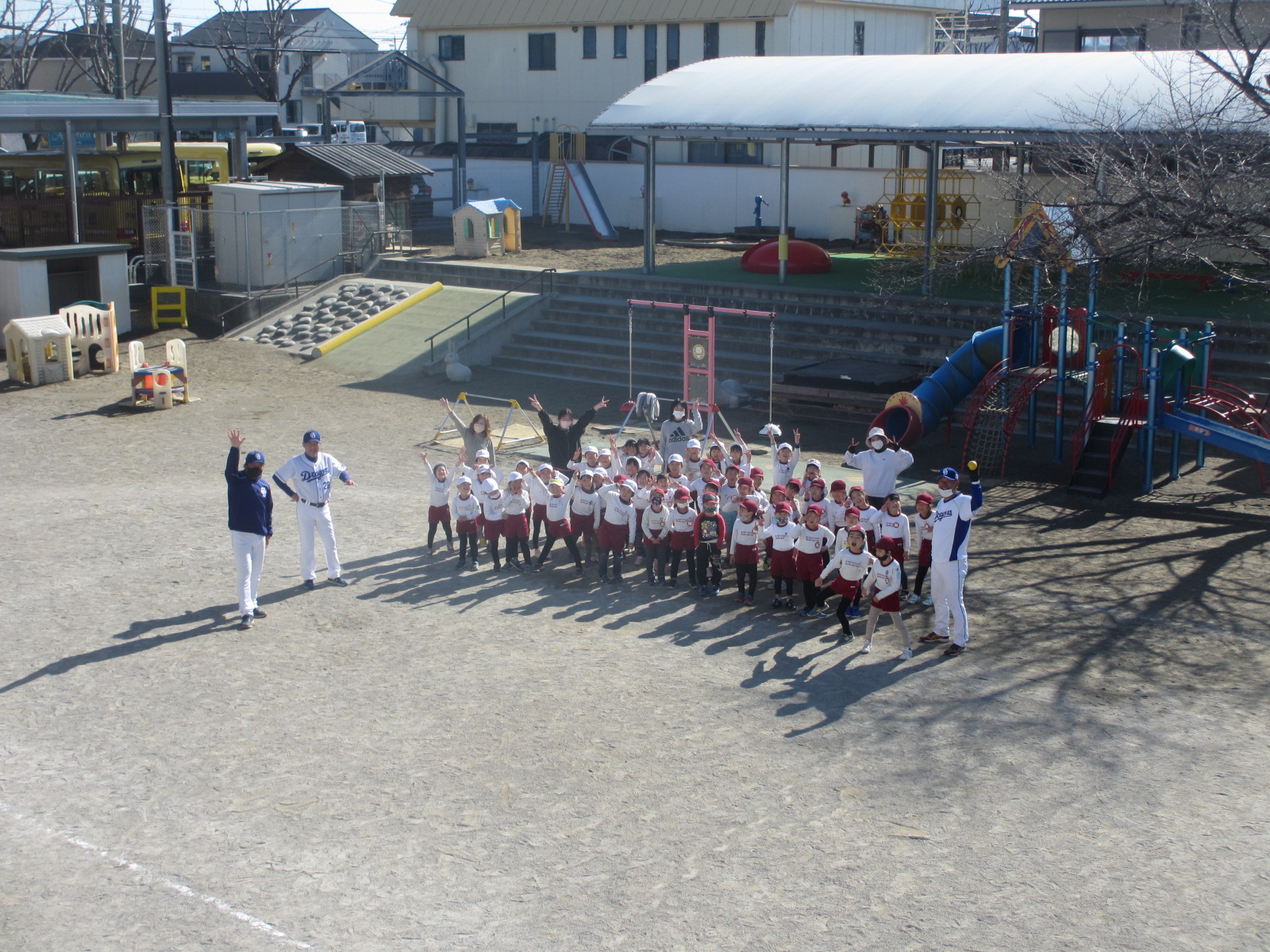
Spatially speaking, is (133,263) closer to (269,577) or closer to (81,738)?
(269,577)

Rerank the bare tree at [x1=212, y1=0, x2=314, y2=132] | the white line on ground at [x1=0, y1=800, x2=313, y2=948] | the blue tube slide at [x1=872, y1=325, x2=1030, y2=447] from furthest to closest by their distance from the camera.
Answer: the bare tree at [x1=212, y1=0, x2=314, y2=132] < the blue tube slide at [x1=872, y1=325, x2=1030, y2=447] < the white line on ground at [x1=0, y1=800, x2=313, y2=948]

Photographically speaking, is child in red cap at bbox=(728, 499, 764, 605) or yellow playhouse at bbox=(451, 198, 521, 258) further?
yellow playhouse at bbox=(451, 198, 521, 258)

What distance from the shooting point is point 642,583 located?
43.3ft

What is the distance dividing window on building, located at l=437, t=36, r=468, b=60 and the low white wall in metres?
5.93

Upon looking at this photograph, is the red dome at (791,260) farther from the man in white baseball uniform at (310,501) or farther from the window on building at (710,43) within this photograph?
the man in white baseball uniform at (310,501)

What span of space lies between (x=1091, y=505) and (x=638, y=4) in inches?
1129

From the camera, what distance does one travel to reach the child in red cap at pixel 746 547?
1233 cm

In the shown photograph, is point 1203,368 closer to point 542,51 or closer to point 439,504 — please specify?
point 439,504

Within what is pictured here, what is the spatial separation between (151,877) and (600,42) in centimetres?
3688

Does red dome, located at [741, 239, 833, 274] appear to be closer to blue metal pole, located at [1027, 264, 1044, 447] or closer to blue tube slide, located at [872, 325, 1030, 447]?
blue tube slide, located at [872, 325, 1030, 447]

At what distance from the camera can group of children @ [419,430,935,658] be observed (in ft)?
38.5

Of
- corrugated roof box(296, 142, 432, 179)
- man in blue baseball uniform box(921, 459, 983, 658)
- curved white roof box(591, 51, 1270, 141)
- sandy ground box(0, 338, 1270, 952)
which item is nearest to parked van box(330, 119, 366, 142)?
corrugated roof box(296, 142, 432, 179)

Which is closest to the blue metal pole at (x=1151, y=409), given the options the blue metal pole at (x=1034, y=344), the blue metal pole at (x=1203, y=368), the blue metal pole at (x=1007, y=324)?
the blue metal pole at (x=1203, y=368)

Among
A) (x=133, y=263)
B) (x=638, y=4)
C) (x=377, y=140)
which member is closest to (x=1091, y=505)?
(x=133, y=263)
